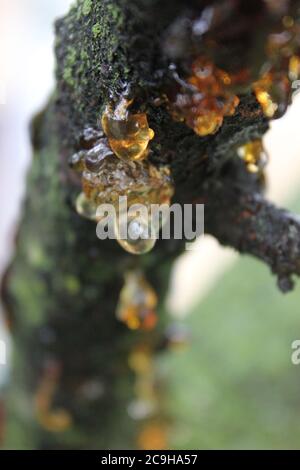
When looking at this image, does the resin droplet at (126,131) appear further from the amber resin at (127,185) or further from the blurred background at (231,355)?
the blurred background at (231,355)

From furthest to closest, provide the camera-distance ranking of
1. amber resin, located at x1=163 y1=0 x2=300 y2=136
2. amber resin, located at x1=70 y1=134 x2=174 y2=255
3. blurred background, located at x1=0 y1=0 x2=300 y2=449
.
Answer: blurred background, located at x1=0 y1=0 x2=300 y2=449 < amber resin, located at x1=70 y1=134 x2=174 y2=255 < amber resin, located at x1=163 y1=0 x2=300 y2=136

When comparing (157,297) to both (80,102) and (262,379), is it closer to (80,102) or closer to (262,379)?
(80,102)

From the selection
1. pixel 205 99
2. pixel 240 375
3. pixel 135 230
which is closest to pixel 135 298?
pixel 135 230

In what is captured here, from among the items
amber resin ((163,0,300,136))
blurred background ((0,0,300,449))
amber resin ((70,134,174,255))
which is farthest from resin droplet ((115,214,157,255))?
blurred background ((0,0,300,449))

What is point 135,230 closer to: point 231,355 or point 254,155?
point 254,155

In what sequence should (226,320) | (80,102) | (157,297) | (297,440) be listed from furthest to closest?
(226,320)
(297,440)
(157,297)
(80,102)

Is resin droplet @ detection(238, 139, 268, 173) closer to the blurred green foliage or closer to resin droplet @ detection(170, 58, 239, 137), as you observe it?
resin droplet @ detection(170, 58, 239, 137)
